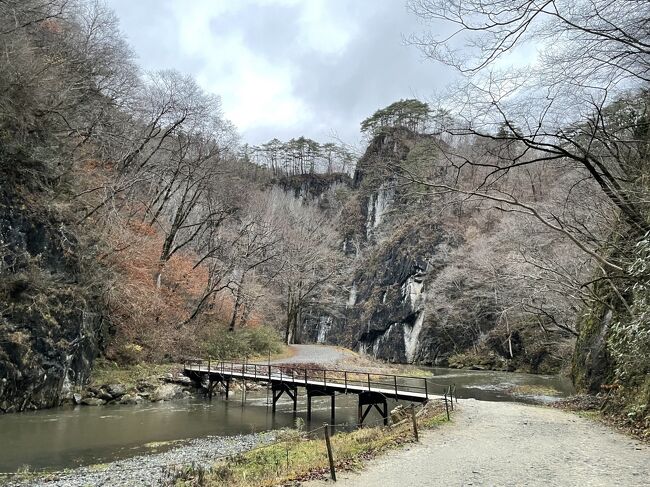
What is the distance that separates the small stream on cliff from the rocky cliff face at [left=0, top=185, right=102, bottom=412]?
118cm

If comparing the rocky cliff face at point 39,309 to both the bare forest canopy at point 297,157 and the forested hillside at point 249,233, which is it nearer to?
the forested hillside at point 249,233

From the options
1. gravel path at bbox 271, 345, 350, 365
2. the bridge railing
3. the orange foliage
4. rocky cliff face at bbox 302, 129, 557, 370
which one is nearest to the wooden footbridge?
the bridge railing

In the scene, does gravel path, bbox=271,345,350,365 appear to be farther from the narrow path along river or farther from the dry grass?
the dry grass

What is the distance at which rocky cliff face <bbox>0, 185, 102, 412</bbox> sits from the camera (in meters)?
16.1

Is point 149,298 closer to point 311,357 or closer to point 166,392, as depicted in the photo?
point 166,392

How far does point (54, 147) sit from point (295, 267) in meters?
29.6

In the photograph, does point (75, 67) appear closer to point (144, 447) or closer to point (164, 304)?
point (164, 304)

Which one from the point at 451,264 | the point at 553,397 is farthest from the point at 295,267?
the point at 553,397

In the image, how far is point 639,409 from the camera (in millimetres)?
9938

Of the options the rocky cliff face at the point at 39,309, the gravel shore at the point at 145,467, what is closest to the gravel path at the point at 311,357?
the rocky cliff face at the point at 39,309

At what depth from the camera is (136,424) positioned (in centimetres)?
1595

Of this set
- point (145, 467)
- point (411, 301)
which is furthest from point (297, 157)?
point (145, 467)

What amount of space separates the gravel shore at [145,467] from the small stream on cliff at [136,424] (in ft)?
2.31

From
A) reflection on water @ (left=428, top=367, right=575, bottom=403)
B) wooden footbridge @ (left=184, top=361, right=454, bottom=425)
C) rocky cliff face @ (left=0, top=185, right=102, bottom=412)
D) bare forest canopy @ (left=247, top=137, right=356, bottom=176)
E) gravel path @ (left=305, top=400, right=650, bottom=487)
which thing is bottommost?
reflection on water @ (left=428, top=367, right=575, bottom=403)
